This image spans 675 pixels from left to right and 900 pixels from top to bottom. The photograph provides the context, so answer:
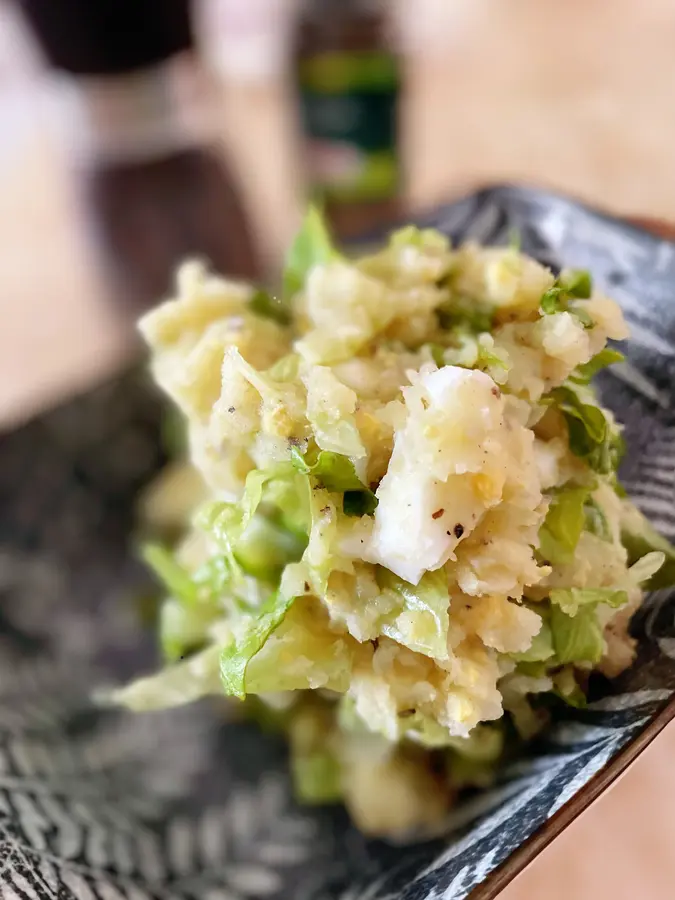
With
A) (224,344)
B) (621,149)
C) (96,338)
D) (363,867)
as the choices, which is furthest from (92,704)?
(621,149)

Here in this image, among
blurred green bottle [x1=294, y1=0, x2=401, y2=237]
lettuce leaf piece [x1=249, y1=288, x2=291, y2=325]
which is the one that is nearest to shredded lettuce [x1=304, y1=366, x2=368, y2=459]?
lettuce leaf piece [x1=249, y1=288, x2=291, y2=325]

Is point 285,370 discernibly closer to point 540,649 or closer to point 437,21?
point 540,649

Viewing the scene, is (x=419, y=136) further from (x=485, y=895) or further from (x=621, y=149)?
(x=485, y=895)

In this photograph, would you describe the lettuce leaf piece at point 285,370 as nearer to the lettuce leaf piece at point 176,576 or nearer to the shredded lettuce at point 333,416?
the shredded lettuce at point 333,416

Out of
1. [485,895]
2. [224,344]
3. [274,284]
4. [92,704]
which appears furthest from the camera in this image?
[274,284]

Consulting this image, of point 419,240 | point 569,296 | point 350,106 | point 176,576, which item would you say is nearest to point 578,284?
point 569,296

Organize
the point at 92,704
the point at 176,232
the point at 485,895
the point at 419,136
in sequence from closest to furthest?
1. the point at 485,895
2. the point at 92,704
3. the point at 176,232
4. the point at 419,136
